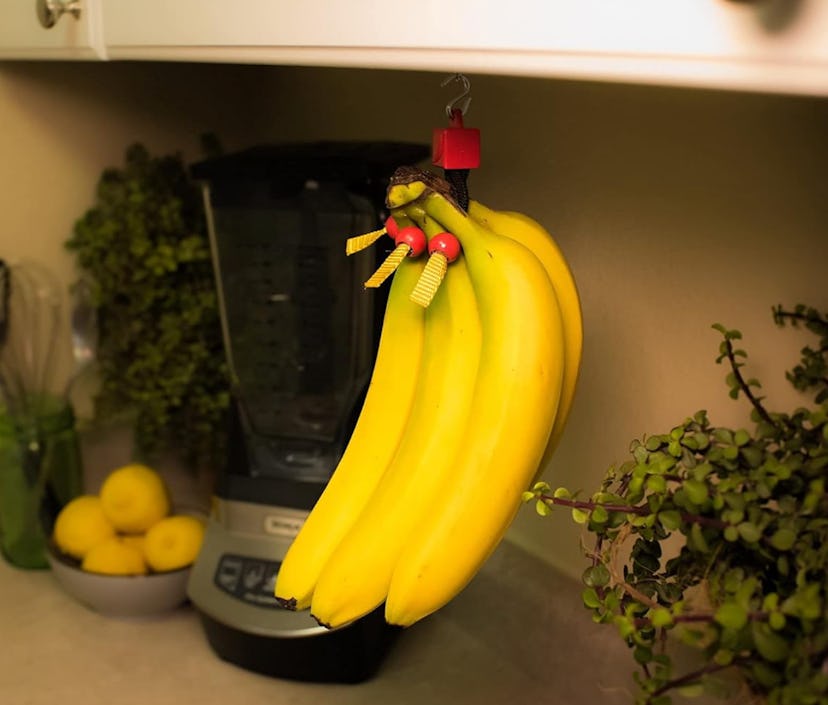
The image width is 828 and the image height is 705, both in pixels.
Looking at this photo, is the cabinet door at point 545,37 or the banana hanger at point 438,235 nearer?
the cabinet door at point 545,37

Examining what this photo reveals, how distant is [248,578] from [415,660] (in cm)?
19

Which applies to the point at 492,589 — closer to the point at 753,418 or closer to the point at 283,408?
the point at 283,408

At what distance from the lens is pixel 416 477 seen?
525 mm

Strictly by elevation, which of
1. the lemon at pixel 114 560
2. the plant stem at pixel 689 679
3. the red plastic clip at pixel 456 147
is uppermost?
the red plastic clip at pixel 456 147

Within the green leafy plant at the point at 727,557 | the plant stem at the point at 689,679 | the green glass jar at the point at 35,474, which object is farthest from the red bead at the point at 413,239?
the green glass jar at the point at 35,474

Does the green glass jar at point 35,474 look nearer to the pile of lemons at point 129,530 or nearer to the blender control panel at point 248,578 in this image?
the pile of lemons at point 129,530

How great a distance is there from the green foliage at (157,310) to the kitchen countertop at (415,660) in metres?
0.23

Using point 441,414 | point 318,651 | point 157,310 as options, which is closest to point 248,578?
point 318,651

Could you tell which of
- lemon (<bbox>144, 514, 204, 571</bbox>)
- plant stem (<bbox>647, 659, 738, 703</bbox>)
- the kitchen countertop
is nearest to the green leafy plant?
plant stem (<bbox>647, 659, 738, 703</bbox>)

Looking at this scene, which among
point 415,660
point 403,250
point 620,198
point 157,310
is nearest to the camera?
point 403,250

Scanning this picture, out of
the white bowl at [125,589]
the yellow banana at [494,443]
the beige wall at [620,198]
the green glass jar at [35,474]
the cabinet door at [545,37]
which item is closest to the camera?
A: the cabinet door at [545,37]

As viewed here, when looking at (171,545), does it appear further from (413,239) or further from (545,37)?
(545,37)

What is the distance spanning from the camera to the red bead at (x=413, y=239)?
0.54 metres

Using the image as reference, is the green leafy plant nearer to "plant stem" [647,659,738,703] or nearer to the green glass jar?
"plant stem" [647,659,738,703]
